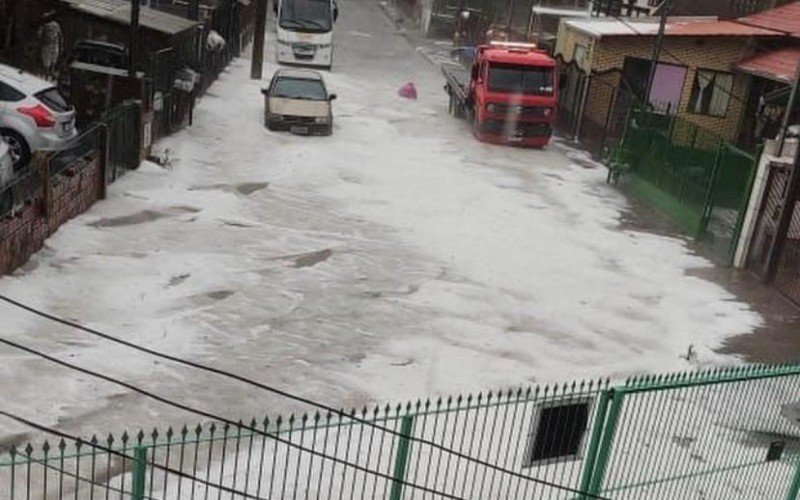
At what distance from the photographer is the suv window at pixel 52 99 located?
15.4 meters

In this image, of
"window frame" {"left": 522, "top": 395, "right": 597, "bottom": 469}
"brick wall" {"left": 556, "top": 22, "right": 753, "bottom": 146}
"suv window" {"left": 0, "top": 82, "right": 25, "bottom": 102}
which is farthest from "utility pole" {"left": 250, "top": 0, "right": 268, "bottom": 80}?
"window frame" {"left": 522, "top": 395, "right": 597, "bottom": 469}

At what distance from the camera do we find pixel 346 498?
25.6 ft

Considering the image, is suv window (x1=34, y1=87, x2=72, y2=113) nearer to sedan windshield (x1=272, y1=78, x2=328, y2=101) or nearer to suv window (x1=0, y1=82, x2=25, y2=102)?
suv window (x1=0, y1=82, x2=25, y2=102)

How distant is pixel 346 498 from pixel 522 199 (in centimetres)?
1275

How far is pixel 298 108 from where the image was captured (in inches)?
907

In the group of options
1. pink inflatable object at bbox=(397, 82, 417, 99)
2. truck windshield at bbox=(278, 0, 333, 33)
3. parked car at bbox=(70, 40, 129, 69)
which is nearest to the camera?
parked car at bbox=(70, 40, 129, 69)

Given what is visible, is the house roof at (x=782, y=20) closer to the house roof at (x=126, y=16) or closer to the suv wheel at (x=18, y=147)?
the house roof at (x=126, y=16)

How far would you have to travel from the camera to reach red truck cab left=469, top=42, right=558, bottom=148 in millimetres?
25047

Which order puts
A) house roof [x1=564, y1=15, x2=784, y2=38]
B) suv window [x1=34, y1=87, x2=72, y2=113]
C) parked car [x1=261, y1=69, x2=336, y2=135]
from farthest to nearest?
house roof [x1=564, y1=15, x2=784, y2=38], parked car [x1=261, y1=69, x2=336, y2=135], suv window [x1=34, y1=87, x2=72, y2=113]

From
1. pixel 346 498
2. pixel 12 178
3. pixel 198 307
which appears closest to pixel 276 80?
pixel 12 178

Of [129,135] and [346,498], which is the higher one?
[129,135]

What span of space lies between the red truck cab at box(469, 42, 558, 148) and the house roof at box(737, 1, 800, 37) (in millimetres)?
8294

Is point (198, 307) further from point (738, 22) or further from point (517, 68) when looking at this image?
point (738, 22)

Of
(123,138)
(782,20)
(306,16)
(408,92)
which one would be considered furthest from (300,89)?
(782,20)
